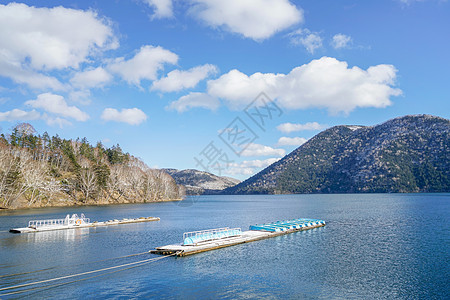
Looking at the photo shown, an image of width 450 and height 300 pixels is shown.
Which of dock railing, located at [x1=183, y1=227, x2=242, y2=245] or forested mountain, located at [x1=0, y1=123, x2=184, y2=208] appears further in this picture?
forested mountain, located at [x1=0, y1=123, x2=184, y2=208]

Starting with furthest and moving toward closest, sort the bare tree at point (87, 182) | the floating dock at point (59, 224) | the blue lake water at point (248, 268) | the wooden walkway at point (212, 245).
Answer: the bare tree at point (87, 182), the floating dock at point (59, 224), the wooden walkway at point (212, 245), the blue lake water at point (248, 268)

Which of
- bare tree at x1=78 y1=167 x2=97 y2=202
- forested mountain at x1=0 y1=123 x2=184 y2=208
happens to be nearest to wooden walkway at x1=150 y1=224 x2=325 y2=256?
forested mountain at x1=0 y1=123 x2=184 y2=208

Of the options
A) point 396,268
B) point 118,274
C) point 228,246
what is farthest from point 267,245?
point 118,274

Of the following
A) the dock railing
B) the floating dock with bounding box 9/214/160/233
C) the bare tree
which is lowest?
the dock railing

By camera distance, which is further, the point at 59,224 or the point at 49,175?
the point at 49,175

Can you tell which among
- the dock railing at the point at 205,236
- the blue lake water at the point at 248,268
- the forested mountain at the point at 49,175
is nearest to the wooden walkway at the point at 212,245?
the dock railing at the point at 205,236

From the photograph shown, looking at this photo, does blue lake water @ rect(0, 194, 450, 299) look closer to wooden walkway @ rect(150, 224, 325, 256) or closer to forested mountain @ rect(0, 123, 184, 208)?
wooden walkway @ rect(150, 224, 325, 256)

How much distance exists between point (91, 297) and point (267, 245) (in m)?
34.8

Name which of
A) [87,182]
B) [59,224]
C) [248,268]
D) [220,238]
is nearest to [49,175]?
[87,182]

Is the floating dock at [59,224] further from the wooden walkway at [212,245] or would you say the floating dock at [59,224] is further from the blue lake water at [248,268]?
the wooden walkway at [212,245]

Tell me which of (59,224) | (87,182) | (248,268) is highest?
(87,182)

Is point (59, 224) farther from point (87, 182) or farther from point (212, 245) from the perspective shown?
point (87, 182)

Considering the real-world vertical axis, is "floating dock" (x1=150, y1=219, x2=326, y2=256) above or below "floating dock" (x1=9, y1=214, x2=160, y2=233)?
below

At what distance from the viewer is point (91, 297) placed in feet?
88.5
